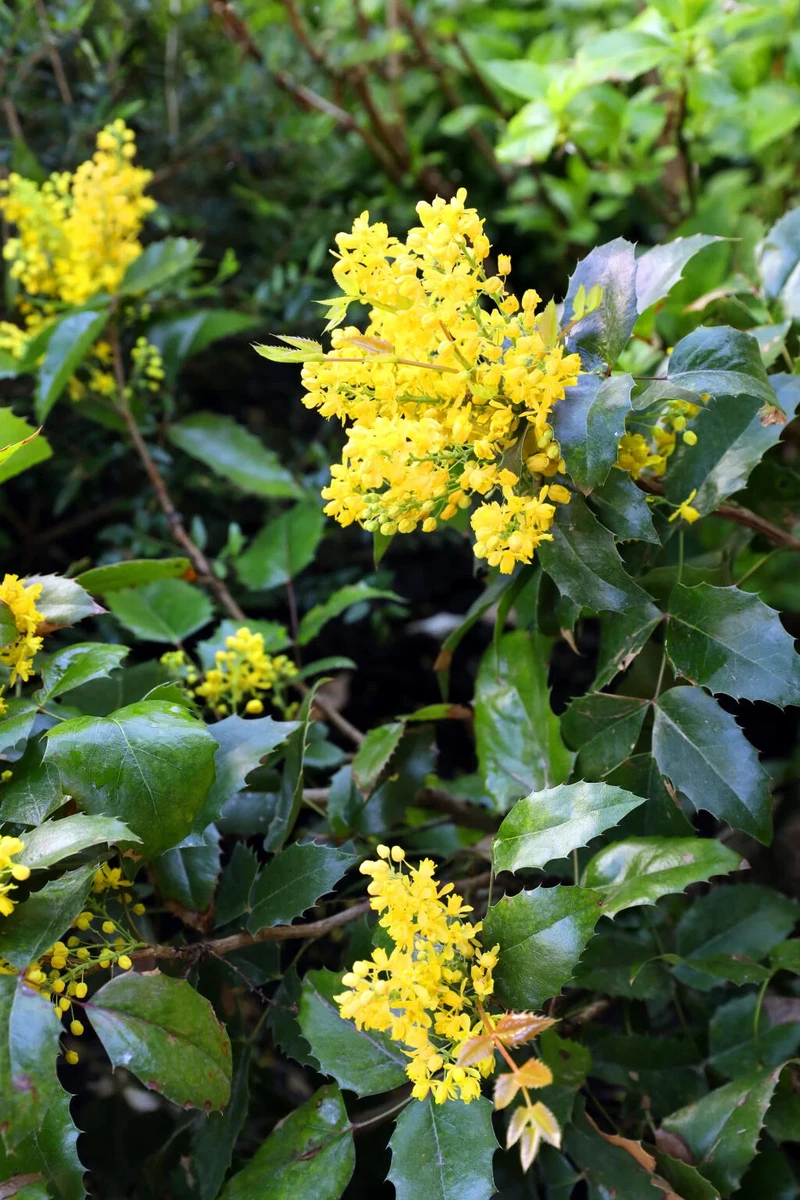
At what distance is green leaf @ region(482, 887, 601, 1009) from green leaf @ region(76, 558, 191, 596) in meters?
0.47

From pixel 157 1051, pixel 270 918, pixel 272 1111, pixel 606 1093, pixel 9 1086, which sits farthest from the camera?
pixel 606 1093

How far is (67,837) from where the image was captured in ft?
2.11

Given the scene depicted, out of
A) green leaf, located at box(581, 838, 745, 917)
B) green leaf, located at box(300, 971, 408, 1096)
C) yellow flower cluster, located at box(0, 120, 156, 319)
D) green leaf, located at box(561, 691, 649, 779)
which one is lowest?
green leaf, located at box(300, 971, 408, 1096)

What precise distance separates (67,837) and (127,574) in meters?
0.36

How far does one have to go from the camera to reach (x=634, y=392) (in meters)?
0.77

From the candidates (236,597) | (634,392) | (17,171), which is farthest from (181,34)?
(634,392)

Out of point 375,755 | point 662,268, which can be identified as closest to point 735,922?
point 375,755

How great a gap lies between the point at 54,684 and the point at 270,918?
268 mm

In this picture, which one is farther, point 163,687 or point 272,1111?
point 272,1111

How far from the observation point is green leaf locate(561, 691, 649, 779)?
33.7 inches

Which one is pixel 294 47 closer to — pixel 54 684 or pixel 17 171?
pixel 17 171

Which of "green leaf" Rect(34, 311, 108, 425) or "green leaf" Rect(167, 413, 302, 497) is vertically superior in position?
"green leaf" Rect(34, 311, 108, 425)

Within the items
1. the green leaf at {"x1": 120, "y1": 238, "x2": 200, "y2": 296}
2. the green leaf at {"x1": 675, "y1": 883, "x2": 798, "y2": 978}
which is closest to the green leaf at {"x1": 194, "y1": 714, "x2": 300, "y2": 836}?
the green leaf at {"x1": 675, "y1": 883, "x2": 798, "y2": 978}

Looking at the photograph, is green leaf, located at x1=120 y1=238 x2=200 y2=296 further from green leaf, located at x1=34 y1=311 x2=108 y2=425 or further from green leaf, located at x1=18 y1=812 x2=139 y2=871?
green leaf, located at x1=18 y1=812 x2=139 y2=871
